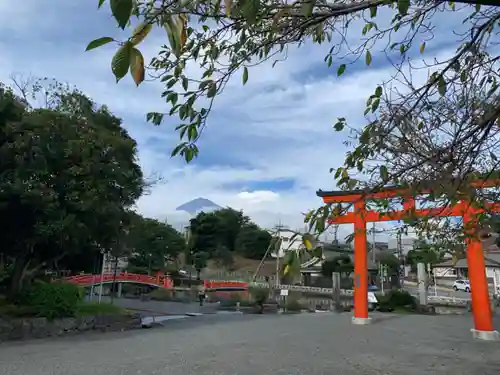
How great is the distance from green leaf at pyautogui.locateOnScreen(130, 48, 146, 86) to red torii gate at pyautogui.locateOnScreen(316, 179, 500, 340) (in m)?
1.39

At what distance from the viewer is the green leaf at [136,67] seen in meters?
1.29

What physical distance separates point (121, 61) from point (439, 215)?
11.1 feet

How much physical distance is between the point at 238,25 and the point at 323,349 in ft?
20.6

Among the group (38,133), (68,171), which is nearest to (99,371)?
(68,171)

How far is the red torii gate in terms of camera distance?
321 centimetres

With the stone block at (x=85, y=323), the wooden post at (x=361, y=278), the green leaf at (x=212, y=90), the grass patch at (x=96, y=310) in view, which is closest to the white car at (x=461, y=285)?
the wooden post at (x=361, y=278)

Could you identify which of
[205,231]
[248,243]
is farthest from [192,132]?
[205,231]

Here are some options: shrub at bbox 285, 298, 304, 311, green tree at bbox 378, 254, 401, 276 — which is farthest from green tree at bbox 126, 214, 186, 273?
green tree at bbox 378, 254, 401, 276

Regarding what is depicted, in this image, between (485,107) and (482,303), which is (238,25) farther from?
(482,303)

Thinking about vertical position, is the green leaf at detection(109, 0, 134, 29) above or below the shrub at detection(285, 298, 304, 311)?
above

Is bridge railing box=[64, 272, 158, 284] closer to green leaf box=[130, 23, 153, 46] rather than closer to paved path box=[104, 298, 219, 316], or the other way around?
paved path box=[104, 298, 219, 316]

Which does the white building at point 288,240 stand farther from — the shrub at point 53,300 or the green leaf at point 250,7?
the shrub at point 53,300

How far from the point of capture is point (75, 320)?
9945mm

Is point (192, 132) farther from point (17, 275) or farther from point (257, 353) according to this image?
point (17, 275)
